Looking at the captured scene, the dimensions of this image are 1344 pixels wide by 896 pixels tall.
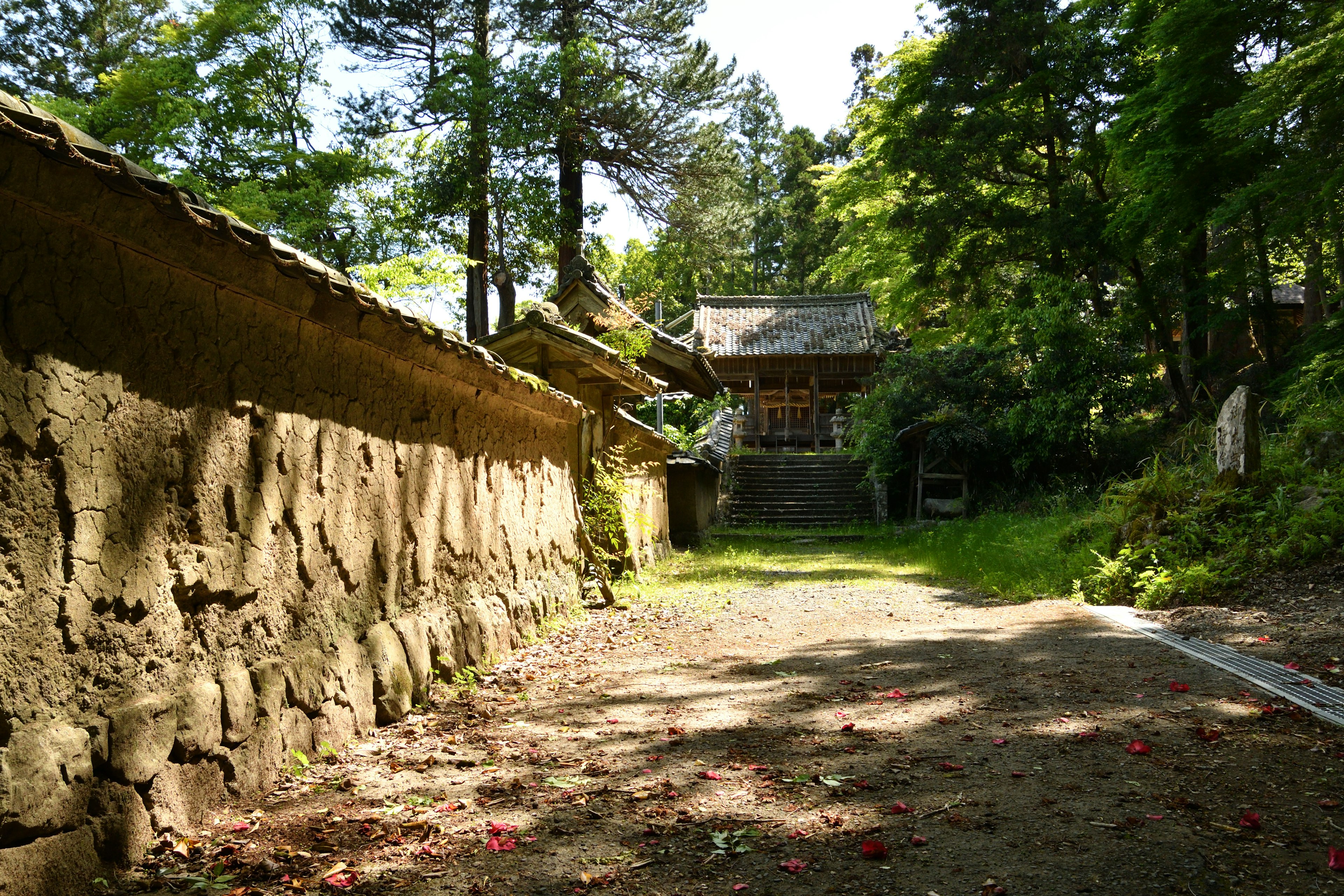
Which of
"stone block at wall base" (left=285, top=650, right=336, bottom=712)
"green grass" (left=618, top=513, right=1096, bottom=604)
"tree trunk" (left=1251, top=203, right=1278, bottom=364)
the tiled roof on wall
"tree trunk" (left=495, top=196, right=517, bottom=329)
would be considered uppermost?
"tree trunk" (left=495, top=196, right=517, bottom=329)

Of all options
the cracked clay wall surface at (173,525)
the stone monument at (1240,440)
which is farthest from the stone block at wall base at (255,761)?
the stone monument at (1240,440)

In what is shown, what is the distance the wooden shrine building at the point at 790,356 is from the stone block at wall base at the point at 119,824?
858 inches

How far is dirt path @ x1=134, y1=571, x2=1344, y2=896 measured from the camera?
7.77 ft

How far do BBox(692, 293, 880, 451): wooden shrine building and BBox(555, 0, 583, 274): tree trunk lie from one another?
6.60m

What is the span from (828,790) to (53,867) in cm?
243

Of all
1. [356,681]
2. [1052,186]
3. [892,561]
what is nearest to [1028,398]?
[1052,186]

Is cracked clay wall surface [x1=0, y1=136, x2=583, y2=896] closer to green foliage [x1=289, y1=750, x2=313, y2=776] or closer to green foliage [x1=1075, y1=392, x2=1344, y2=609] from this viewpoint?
green foliage [x1=289, y1=750, x2=313, y2=776]

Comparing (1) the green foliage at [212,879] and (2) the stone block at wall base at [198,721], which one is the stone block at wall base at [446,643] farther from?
(1) the green foliage at [212,879]

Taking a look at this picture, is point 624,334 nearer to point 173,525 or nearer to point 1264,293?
point 173,525

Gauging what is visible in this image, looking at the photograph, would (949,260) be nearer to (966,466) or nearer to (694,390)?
(966,466)

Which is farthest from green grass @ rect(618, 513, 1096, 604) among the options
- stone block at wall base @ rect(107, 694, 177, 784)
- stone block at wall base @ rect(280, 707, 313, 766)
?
stone block at wall base @ rect(107, 694, 177, 784)

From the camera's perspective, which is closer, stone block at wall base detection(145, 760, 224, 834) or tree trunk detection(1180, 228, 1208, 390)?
stone block at wall base detection(145, 760, 224, 834)

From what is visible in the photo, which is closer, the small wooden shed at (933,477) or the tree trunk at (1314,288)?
the tree trunk at (1314,288)

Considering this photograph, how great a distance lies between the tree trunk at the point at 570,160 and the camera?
652 inches
